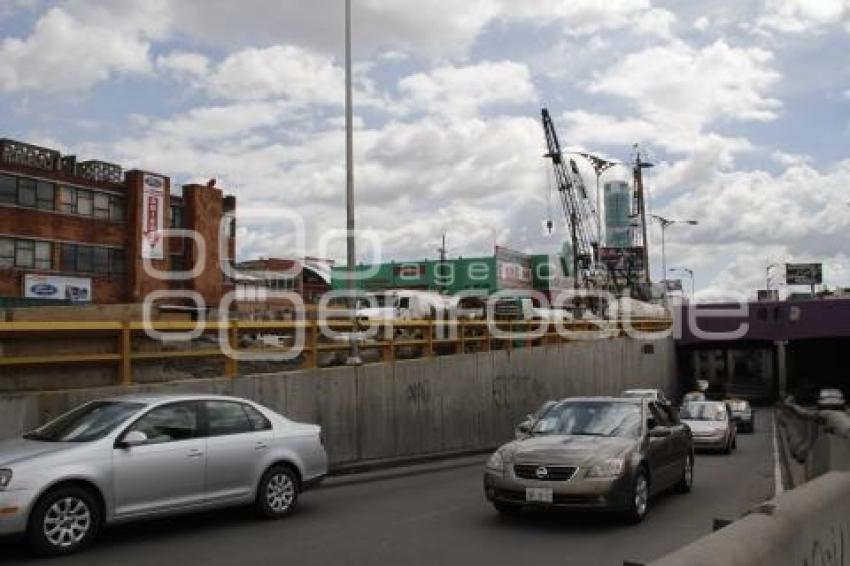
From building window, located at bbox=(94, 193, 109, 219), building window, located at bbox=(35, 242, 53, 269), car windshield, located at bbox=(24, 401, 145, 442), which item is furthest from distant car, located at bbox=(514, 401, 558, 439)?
building window, located at bbox=(94, 193, 109, 219)

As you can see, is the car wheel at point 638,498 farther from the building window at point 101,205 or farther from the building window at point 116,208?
the building window at point 116,208

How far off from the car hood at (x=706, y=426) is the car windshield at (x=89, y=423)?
18095 mm

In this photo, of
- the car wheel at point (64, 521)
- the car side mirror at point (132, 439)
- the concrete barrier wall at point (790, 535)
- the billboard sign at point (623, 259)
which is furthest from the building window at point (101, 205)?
the concrete barrier wall at point (790, 535)

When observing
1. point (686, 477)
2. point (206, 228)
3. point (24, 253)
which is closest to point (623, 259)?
point (206, 228)

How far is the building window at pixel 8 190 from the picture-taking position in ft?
160

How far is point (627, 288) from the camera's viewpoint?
9719cm

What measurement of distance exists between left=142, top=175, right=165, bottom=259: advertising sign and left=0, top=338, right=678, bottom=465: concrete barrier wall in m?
33.0

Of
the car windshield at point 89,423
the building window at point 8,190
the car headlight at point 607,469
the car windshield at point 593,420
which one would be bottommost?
the car headlight at point 607,469

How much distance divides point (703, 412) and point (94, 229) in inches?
1580

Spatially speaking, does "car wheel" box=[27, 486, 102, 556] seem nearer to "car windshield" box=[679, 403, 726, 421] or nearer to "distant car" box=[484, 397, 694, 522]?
"distant car" box=[484, 397, 694, 522]

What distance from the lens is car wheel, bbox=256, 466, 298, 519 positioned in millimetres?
10581

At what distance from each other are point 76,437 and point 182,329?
493 centimetres

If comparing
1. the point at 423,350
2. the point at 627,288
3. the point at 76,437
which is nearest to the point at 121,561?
the point at 76,437

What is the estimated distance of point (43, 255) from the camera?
166ft
